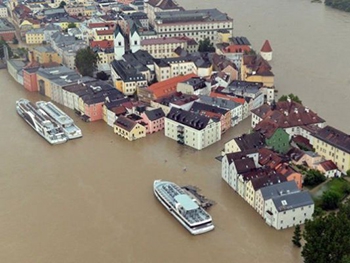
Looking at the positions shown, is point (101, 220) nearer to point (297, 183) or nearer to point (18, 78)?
point (297, 183)

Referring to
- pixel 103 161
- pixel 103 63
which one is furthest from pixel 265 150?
pixel 103 63

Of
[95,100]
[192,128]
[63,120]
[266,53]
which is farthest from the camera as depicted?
[266,53]

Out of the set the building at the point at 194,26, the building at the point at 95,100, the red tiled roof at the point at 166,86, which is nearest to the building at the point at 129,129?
the building at the point at 95,100

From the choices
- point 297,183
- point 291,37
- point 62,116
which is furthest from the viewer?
point 291,37

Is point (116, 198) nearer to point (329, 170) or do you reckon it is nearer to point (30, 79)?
point (329, 170)

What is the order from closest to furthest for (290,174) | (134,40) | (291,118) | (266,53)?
(290,174), (291,118), (266,53), (134,40)

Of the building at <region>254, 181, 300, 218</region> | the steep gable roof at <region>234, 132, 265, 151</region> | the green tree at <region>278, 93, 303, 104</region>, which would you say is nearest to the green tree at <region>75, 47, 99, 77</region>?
the green tree at <region>278, 93, 303, 104</region>

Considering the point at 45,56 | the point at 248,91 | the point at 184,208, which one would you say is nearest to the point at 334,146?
the point at 184,208
